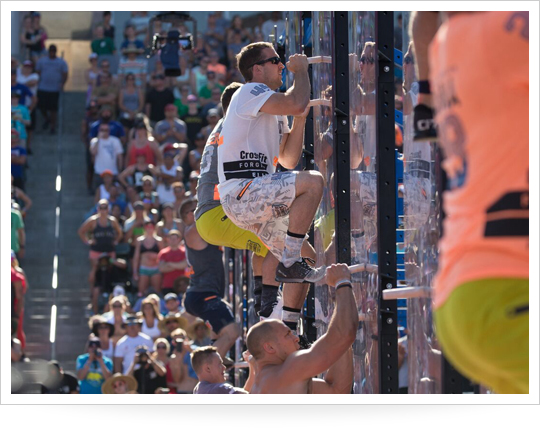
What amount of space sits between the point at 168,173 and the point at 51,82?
10.4ft

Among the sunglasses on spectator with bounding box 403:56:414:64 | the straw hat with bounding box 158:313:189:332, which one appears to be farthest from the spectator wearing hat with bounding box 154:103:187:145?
the sunglasses on spectator with bounding box 403:56:414:64

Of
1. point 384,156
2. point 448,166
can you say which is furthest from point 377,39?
point 448,166

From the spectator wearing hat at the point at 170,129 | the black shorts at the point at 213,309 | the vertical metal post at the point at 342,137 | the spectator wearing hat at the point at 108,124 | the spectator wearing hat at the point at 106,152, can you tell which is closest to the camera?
the vertical metal post at the point at 342,137

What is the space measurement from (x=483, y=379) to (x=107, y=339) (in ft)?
26.1

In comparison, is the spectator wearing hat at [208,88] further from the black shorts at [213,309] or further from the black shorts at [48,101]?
the black shorts at [213,309]

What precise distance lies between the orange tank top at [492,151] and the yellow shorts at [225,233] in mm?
3253

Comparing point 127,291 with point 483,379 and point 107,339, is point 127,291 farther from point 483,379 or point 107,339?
point 483,379

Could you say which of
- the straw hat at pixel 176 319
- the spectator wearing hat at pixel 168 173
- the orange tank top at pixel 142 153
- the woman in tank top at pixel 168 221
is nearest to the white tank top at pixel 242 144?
the straw hat at pixel 176 319

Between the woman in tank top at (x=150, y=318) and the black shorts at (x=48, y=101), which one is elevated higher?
the black shorts at (x=48, y=101)

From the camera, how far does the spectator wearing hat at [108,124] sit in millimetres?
13914

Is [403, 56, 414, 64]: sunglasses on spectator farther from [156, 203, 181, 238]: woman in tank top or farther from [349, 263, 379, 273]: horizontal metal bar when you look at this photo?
[156, 203, 181, 238]: woman in tank top

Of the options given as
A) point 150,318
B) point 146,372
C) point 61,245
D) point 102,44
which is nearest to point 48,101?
point 102,44

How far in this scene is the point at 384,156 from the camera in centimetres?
467

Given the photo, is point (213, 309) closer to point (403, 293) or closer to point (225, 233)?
point (225, 233)
